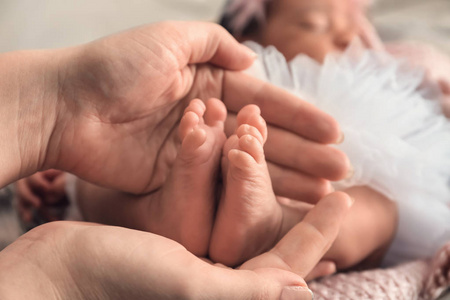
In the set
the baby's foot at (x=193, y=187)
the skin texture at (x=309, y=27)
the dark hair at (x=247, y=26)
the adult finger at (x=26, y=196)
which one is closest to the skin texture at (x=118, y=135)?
the baby's foot at (x=193, y=187)

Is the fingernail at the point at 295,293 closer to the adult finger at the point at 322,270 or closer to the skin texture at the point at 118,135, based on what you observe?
the skin texture at the point at 118,135

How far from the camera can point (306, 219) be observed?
676mm

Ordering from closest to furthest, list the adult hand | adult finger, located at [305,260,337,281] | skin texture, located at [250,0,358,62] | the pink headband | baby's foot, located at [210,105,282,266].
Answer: the adult hand, baby's foot, located at [210,105,282,266], adult finger, located at [305,260,337,281], skin texture, located at [250,0,358,62], the pink headband

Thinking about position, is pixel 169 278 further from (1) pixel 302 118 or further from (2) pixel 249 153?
(1) pixel 302 118

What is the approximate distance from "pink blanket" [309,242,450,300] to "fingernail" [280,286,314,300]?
0.50 ft

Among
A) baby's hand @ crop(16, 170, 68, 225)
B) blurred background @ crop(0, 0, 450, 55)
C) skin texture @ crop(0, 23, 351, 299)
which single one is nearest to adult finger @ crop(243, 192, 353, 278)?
skin texture @ crop(0, 23, 351, 299)

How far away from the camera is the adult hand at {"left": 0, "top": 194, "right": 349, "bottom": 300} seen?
0.51 m

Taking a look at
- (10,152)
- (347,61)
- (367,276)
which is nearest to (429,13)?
(347,61)

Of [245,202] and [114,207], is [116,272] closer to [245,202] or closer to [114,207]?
[245,202]

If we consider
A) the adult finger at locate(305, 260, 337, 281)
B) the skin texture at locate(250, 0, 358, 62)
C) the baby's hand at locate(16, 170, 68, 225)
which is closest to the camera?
the adult finger at locate(305, 260, 337, 281)

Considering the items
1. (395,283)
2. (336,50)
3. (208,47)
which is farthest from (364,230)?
(336,50)

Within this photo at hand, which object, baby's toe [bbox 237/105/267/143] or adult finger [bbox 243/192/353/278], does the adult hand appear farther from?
baby's toe [bbox 237/105/267/143]

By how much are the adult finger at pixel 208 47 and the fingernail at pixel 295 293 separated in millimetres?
388

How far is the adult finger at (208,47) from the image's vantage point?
2.48 ft
